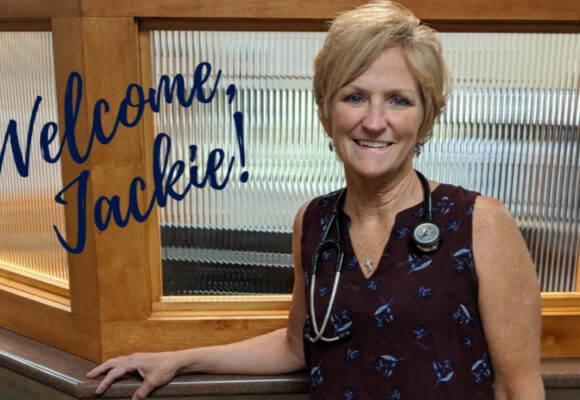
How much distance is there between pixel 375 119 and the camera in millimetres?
1082

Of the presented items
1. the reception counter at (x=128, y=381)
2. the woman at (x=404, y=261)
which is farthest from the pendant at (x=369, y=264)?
the reception counter at (x=128, y=381)

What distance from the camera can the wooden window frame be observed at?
4.55 ft

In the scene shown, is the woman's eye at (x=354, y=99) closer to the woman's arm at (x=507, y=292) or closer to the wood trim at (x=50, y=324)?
the woman's arm at (x=507, y=292)

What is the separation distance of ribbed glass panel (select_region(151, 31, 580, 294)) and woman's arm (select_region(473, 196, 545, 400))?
455mm

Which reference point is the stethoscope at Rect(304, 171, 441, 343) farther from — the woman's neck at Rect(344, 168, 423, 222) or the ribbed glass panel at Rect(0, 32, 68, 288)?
the ribbed glass panel at Rect(0, 32, 68, 288)

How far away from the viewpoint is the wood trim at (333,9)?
1386 mm

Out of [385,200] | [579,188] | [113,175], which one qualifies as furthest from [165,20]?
[579,188]

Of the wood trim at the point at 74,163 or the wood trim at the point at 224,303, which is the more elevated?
the wood trim at the point at 74,163

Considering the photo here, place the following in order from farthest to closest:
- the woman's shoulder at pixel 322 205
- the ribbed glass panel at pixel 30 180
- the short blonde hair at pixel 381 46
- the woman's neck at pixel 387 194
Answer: the ribbed glass panel at pixel 30 180 < the woman's shoulder at pixel 322 205 < the woman's neck at pixel 387 194 < the short blonde hair at pixel 381 46

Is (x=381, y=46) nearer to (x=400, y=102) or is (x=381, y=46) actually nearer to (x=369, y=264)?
(x=400, y=102)

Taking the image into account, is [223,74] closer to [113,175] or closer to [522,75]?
[113,175]

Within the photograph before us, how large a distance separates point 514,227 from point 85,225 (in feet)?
3.13

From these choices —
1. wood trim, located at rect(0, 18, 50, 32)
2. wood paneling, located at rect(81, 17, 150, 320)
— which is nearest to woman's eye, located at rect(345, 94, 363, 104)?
wood paneling, located at rect(81, 17, 150, 320)

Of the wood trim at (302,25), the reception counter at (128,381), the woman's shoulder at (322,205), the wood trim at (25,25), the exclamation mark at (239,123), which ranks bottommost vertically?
the reception counter at (128,381)
